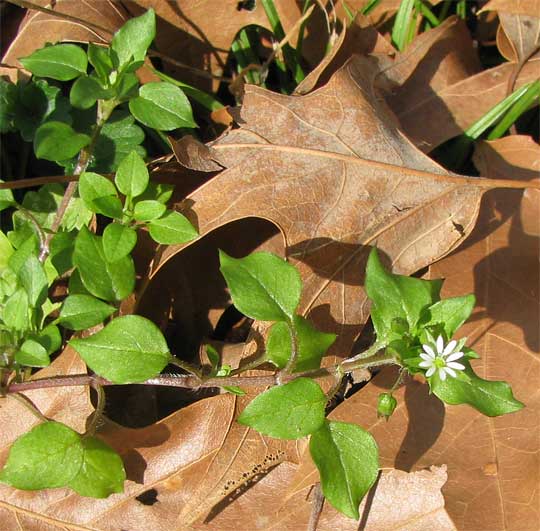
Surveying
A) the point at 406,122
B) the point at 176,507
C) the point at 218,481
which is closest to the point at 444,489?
the point at 218,481

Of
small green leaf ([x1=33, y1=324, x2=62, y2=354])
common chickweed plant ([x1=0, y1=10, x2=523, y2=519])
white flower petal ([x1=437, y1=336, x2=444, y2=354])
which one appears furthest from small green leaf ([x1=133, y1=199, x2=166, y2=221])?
white flower petal ([x1=437, y1=336, x2=444, y2=354])

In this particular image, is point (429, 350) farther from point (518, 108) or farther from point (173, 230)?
point (518, 108)

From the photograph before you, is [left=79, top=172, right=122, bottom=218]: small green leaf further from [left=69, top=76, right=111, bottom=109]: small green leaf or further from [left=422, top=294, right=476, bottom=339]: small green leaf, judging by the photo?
[left=422, top=294, right=476, bottom=339]: small green leaf

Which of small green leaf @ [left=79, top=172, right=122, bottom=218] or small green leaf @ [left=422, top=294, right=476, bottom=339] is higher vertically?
small green leaf @ [left=79, top=172, right=122, bottom=218]

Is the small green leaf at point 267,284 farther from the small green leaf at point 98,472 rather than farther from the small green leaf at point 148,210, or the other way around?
the small green leaf at point 98,472

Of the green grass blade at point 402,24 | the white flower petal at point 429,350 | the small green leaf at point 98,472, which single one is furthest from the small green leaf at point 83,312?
the green grass blade at point 402,24

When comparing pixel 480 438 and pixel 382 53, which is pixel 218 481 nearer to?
pixel 480 438
